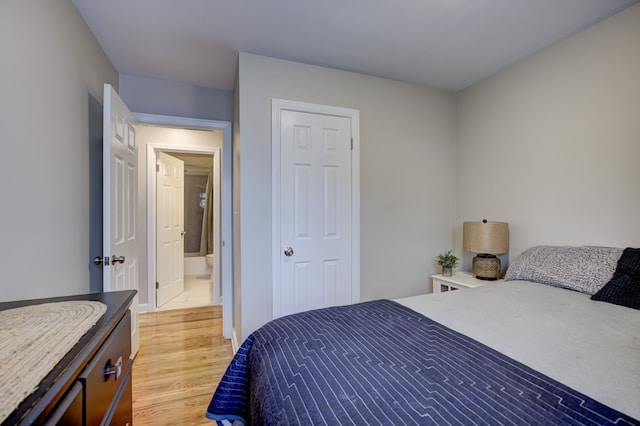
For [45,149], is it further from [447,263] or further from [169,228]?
[447,263]

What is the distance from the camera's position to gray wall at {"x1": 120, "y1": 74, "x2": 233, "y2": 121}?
2.67m

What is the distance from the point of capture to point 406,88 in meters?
2.83

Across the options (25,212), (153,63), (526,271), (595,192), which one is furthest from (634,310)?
(153,63)

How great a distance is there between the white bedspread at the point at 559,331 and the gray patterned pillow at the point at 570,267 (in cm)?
9

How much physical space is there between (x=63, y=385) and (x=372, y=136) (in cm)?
255

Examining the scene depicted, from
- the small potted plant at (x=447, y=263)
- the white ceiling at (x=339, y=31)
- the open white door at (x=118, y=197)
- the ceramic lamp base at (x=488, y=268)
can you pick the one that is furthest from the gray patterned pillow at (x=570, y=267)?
the open white door at (x=118, y=197)

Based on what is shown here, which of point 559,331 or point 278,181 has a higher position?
point 278,181

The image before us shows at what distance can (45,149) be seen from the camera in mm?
1439

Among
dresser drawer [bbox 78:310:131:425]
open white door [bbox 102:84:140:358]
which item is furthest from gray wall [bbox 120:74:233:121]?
dresser drawer [bbox 78:310:131:425]

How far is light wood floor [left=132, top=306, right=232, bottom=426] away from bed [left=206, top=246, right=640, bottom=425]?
886 millimetres

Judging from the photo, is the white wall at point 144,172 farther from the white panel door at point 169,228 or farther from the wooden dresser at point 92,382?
the wooden dresser at point 92,382

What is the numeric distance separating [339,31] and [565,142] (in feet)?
5.92

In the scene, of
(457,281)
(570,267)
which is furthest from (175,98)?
(570,267)

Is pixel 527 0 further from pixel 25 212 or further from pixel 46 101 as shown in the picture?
pixel 25 212
